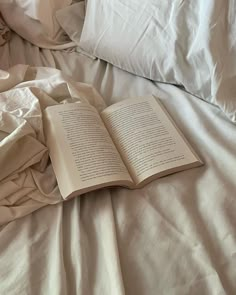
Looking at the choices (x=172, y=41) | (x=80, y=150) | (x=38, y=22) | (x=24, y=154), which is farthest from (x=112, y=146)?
(x=38, y=22)

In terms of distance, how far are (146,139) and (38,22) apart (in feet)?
1.70

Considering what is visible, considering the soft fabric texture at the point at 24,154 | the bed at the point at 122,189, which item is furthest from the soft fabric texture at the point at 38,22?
the soft fabric texture at the point at 24,154

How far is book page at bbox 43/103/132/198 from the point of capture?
700mm

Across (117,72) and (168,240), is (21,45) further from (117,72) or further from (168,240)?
(168,240)

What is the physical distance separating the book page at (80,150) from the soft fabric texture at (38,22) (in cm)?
35

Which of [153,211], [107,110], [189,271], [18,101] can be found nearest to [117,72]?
[107,110]

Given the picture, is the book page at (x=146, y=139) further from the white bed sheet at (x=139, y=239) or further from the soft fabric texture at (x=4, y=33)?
the soft fabric texture at (x=4, y=33)

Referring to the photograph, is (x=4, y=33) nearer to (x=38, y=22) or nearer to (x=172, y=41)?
(x=38, y=22)

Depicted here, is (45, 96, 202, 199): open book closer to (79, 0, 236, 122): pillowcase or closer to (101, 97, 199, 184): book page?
(101, 97, 199, 184): book page

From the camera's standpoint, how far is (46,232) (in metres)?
0.66

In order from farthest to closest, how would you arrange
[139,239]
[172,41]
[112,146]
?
1. [172,41]
2. [112,146]
3. [139,239]

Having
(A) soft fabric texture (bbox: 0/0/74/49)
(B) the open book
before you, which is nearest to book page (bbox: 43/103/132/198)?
(B) the open book

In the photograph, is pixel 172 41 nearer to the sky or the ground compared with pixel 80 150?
nearer to the sky

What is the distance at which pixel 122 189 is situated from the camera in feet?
2.40
